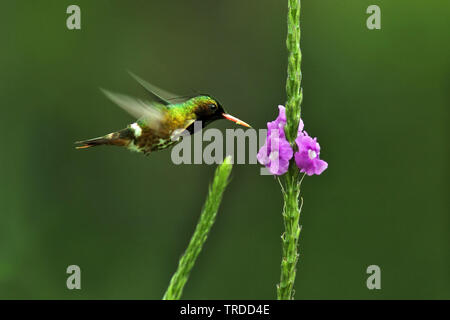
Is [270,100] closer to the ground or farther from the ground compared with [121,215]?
farther from the ground

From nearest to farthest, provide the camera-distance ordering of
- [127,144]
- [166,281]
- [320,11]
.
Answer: [127,144], [166,281], [320,11]

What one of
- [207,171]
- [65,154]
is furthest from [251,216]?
[65,154]

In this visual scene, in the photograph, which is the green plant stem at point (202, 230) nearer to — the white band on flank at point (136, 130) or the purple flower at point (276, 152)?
the purple flower at point (276, 152)

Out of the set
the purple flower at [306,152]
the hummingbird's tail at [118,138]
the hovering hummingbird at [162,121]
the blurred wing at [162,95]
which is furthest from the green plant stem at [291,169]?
the hummingbird's tail at [118,138]

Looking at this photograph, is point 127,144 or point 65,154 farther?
point 65,154

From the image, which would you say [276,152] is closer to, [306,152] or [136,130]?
[306,152]

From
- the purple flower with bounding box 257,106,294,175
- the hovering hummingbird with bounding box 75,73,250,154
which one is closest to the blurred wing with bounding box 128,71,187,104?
the hovering hummingbird with bounding box 75,73,250,154

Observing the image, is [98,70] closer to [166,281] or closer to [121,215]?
[121,215]
